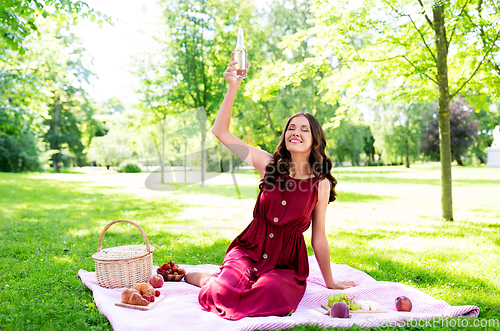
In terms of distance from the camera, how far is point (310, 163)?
3.60m

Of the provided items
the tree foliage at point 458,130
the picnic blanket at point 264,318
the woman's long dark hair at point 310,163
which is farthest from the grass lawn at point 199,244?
the tree foliage at point 458,130

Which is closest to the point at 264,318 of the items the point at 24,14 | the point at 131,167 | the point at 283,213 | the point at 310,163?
the point at 283,213

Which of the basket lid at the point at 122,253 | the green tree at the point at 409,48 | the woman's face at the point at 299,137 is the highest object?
the green tree at the point at 409,48

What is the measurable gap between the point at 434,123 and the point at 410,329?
39.8 meters

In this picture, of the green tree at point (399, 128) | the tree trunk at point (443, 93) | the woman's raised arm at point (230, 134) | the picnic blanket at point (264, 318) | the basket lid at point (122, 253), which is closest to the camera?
the picnic blanket at point (264, 318)

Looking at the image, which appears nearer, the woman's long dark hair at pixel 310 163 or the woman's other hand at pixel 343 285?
the woman's long dark hair at pixel 310 163

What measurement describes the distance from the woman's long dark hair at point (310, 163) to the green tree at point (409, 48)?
4.62 meters

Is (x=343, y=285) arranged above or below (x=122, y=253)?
below

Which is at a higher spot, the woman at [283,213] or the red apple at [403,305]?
the woman at [283,213]

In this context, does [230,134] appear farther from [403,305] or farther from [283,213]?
[403,305]

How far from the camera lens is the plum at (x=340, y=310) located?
304cm

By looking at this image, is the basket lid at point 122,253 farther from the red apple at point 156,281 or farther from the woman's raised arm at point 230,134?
the woman's raised arm at point 230,134

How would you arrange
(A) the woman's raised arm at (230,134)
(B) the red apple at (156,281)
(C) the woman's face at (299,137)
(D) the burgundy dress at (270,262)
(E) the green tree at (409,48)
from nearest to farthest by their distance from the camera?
(D) the burgundy dress at (270,262) → (A) the woman's raised arm at (230,134) → (C) the woman's face at (299,137) → (B) the red apple at (156,281) → (E) the green tree at (409,48)

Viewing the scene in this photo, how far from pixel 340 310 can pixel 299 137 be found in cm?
160
